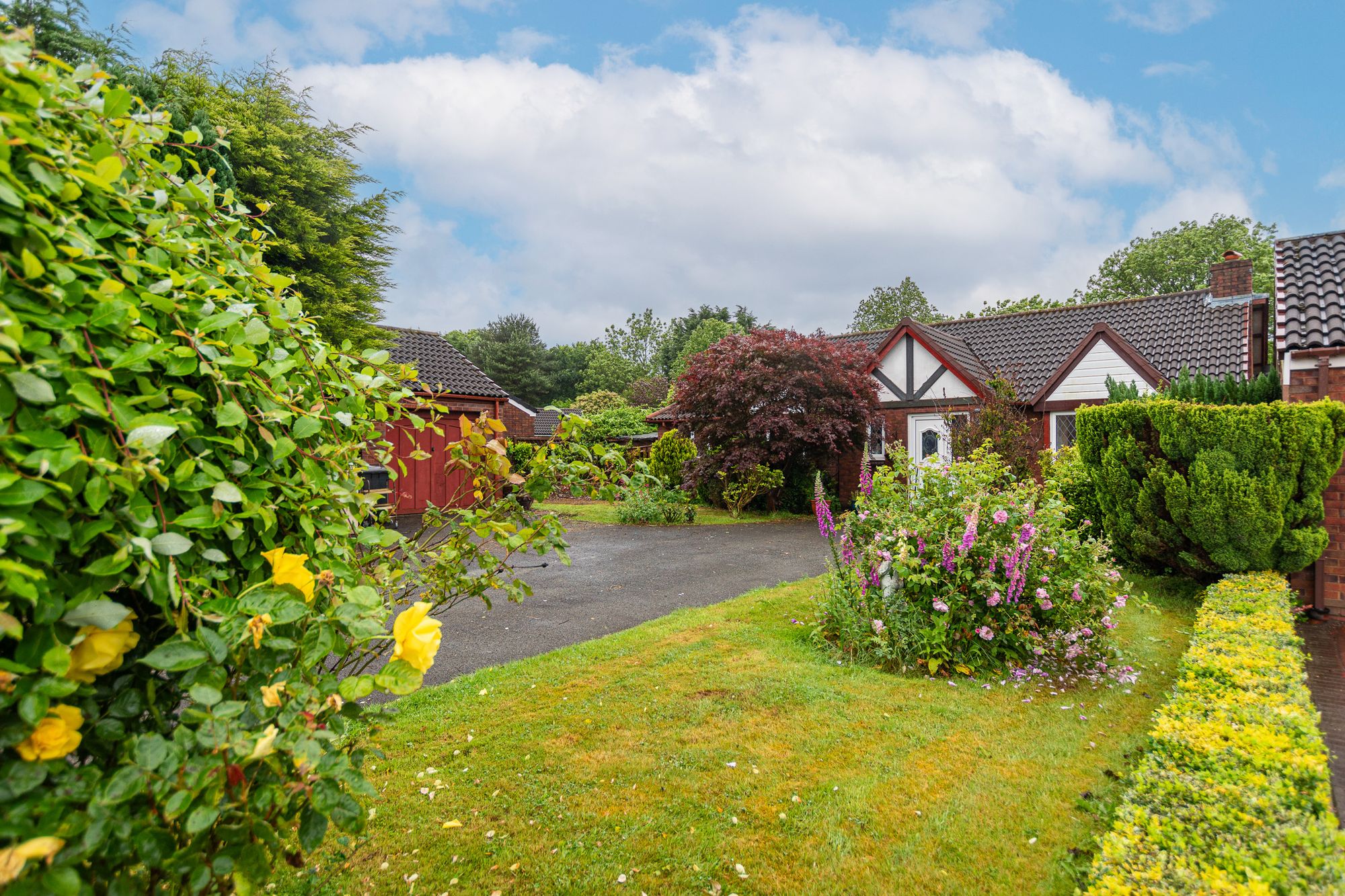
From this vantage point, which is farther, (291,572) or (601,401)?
(601,401)

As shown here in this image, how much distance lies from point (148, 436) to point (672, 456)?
17445 millimetres

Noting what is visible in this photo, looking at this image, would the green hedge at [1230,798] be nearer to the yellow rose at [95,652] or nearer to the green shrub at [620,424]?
the yellow rose at [95,652]

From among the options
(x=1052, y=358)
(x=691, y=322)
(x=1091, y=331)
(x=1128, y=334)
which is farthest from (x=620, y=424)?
(x=691, y=322)

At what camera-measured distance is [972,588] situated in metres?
5.31

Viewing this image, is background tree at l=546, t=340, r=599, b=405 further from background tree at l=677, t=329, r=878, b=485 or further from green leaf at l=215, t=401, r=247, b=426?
green leaf at l=215, t=401, r=247, b=426

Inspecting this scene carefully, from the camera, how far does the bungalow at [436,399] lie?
16344 mm

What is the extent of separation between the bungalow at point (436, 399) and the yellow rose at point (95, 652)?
14250 millimetres

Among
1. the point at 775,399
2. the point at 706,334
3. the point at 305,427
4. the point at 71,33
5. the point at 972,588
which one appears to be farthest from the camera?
the point at 706,334

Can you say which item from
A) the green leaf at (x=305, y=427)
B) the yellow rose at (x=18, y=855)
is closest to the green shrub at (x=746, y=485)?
the green leaf at (x=305, y=427)

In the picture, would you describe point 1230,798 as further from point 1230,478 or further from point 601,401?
point 601,401

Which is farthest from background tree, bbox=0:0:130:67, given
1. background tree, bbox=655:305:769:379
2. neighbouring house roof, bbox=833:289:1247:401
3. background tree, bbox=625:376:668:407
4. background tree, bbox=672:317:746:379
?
background tree, bbox=655:305:769:379

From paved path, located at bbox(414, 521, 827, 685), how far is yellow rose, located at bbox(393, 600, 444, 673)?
4475 millimetres

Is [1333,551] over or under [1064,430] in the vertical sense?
under

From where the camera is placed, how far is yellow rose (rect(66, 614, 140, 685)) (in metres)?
1.01
